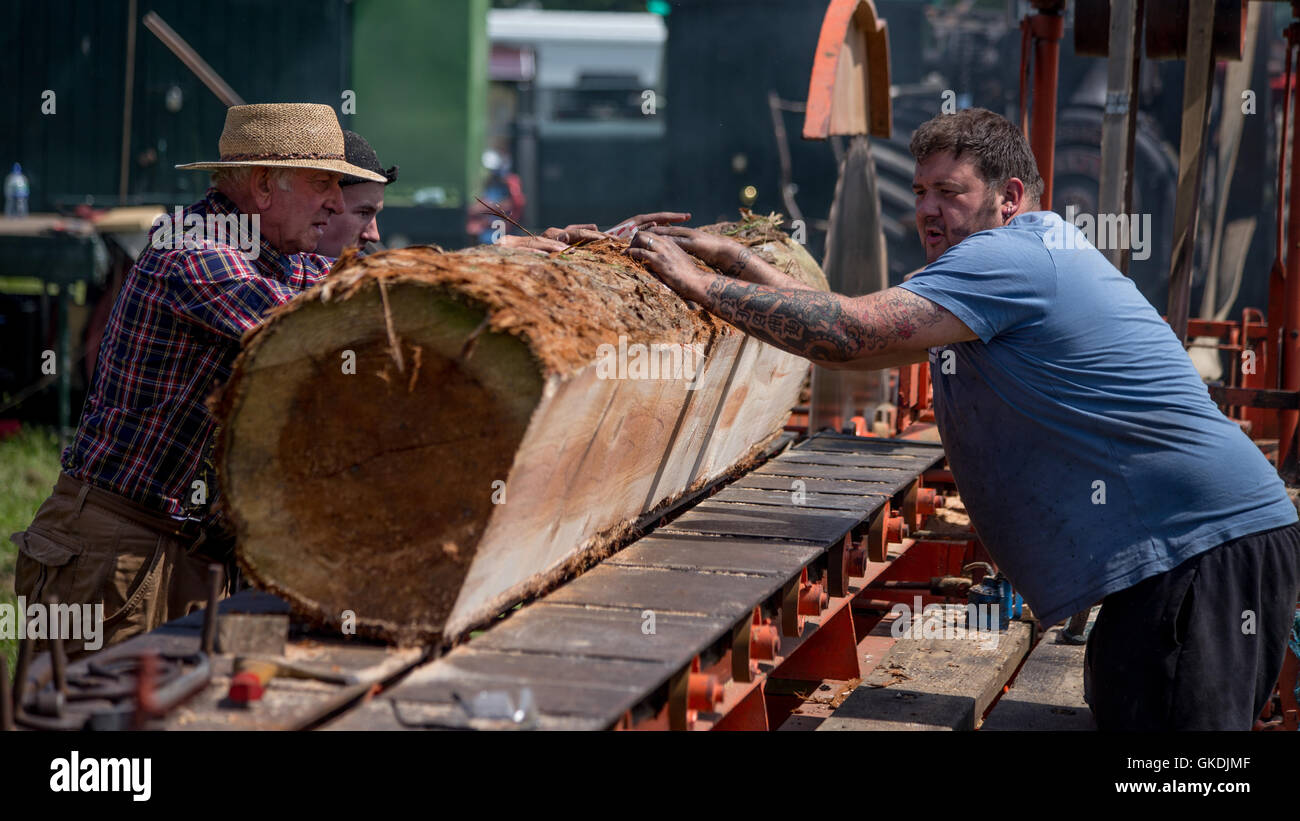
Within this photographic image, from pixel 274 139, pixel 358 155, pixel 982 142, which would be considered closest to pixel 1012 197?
pixel 982 142

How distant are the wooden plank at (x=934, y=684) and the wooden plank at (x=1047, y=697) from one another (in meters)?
0.07

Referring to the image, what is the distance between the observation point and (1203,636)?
318cm

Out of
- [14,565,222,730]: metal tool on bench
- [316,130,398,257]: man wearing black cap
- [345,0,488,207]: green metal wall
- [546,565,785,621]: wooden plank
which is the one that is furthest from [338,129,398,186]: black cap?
[345,0,488,207]: green metal wall

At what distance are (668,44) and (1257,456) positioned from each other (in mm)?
13002

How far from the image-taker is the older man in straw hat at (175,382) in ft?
11.0

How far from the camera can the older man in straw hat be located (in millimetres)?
3363

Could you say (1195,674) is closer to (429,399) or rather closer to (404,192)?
(429,399)

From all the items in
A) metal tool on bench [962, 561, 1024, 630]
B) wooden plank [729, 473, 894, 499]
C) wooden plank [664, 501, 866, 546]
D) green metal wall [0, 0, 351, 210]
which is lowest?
metal tool on bench [962, 561, 1024, 630]

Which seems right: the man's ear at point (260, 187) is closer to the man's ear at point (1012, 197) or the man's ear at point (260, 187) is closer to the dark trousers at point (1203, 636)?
the man's ear at point (1012, 197)

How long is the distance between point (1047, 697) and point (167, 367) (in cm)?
273

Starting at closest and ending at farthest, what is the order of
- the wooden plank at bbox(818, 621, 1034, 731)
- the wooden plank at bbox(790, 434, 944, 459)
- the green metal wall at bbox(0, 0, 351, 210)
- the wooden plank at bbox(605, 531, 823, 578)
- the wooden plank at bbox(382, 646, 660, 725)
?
the wooden plank at bbox(382, 646, 660, 725) → the wooden plank at bbox(605, 531, 823, 578) → the wooden plank at bbox(818, 621, 1034, 731) → the wooden plank at bbox(790, 434, 944, 459) → the green metal wall at bbox(0, 0, 351, 210)

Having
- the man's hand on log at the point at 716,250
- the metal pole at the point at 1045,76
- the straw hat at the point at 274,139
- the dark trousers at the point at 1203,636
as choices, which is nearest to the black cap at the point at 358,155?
the straw hat at the point at 274,139

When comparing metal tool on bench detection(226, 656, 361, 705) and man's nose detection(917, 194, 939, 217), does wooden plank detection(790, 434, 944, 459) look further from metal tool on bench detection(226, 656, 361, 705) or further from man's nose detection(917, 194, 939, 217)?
metal tool on bench detection(226, 656, 361, 705)

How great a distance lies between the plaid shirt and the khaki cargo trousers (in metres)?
0.07
